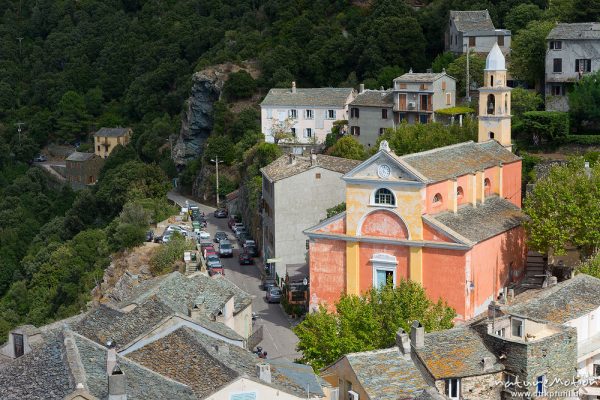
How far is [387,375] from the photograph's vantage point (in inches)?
1297

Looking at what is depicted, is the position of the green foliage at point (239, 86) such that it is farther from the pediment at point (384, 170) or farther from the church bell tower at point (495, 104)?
the pediment at point (384, 170)

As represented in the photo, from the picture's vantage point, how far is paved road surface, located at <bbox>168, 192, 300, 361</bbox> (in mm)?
50844

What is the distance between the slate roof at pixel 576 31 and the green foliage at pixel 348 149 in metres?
15.1

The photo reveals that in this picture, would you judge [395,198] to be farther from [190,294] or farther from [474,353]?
[474,353]

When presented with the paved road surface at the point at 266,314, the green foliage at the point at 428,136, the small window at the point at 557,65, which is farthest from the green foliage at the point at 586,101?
the paved road surface at the point at 266,314

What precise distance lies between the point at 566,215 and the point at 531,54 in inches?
1262

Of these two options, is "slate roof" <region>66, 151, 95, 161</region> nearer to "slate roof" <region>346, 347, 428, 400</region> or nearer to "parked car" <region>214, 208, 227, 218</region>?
"parked car" <region>214, 208, 227, 218</region>

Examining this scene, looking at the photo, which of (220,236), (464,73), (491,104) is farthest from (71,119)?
(491,104)

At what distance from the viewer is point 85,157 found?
144875mm

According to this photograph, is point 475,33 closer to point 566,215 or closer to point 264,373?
point 566,215

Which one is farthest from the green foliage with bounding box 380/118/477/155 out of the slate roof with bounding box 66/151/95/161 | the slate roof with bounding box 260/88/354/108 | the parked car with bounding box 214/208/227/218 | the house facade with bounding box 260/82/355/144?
the slate roof with bounding box 66/151/95/161

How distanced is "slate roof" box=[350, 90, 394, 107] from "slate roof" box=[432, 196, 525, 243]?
2859cm

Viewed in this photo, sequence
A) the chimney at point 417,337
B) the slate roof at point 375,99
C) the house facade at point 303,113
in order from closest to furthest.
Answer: the chimney at point 417,337, the slate roof at point 375,99, the house facade at point 303,113

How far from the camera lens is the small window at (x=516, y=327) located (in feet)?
114
